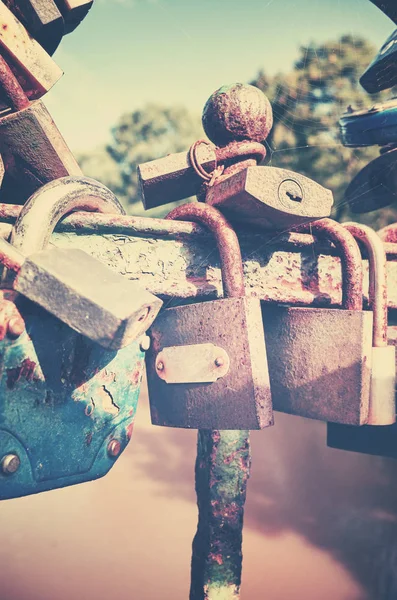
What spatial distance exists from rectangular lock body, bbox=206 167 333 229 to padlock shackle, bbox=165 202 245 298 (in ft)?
0.12

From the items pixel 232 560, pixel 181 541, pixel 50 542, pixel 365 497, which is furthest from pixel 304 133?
pixel 232 560

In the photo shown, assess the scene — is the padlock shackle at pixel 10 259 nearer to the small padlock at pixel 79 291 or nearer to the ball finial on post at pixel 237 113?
the small padlock at pixel 79 291

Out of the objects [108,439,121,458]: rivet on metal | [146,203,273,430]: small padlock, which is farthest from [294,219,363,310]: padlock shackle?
[108,439,121,458]: rivet on metal

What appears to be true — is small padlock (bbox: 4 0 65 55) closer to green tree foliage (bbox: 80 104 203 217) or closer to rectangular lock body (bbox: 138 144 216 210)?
rectangular lock body (bbox: 138 144 216 210)

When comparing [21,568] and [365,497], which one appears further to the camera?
[365,497]

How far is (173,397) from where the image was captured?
102 cm

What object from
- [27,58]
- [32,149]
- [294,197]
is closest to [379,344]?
[294,197]

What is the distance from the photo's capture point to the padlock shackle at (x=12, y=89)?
1.03 metres

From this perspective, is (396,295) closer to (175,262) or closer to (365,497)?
(175,262)

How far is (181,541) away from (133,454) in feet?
5.55

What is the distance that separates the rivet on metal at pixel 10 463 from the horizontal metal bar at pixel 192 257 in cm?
38

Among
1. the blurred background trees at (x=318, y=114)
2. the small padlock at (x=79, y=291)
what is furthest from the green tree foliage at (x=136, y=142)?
the small padlock at (x=79, y=291)

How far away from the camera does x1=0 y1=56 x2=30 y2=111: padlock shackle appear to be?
1.03 metres

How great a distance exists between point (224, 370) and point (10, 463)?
0.41 metres
